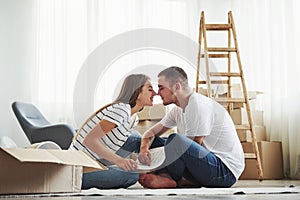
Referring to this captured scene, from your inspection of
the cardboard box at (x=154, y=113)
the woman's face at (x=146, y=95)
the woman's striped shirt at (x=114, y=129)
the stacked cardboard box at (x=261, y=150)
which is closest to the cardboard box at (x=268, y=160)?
the stacked cardboard box at (x=261, y=150)

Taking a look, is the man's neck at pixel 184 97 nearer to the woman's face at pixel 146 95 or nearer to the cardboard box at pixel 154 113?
the woman's face at pixel 146 95

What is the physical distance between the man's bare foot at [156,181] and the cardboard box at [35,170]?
0.69 meters

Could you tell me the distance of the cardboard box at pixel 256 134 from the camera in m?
4.24

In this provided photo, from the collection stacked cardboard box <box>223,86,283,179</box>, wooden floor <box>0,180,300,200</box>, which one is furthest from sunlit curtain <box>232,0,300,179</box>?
wooden floor <box>0,180,300,200</box>

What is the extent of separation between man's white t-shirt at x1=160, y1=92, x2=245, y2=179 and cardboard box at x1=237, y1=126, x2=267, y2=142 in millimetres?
1708

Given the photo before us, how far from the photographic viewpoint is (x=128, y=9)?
5125mm

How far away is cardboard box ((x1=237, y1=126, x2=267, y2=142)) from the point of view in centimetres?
424

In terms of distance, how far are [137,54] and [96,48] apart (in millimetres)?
415

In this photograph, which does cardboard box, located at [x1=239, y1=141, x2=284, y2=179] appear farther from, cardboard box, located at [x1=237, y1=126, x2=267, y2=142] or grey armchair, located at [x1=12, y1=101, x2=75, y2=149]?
grey armchair, located at [x1=12, y1=101, x2=75, y2=149]

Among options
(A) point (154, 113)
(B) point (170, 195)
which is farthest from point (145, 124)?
(B) point (170, 195)

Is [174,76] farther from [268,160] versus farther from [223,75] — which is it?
[268,160]

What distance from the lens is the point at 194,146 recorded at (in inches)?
92.0

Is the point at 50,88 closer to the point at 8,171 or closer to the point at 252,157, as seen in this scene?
the point at 252,157

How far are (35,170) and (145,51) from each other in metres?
3.63
